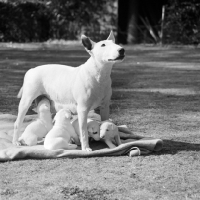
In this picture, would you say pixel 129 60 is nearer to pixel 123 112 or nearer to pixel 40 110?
pixel 123 112

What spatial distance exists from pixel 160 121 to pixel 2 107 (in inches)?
108

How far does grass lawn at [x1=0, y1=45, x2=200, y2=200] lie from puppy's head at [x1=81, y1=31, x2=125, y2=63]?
1.09 metres

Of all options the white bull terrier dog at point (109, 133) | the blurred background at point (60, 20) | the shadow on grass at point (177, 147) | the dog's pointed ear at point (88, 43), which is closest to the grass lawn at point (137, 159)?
the shadow on grass at point (177, 147)

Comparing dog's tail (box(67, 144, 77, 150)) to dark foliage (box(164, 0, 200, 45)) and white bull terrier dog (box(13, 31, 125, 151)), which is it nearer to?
white bull terrier dog (box(13, 31, 125, 151))

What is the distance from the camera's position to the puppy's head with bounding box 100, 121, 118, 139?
5.18 metres

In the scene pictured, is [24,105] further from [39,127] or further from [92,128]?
[92,128]

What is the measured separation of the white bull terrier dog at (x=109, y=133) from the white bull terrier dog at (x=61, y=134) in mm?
361

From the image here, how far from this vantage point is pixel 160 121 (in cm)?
684

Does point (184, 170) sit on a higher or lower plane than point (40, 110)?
lower

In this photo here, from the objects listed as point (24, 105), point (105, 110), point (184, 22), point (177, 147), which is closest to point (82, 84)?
point (105, 110)

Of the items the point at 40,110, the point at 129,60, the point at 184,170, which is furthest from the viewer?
the point at 129,60

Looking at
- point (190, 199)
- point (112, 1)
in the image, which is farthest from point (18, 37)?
point (190, 199)

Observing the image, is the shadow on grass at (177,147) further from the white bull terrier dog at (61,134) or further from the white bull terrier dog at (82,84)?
the white bull terrier dog at (61,134)

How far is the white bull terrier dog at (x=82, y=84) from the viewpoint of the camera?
5082 millimetres
